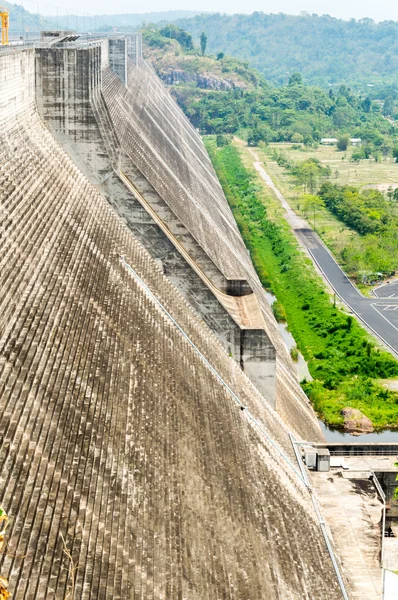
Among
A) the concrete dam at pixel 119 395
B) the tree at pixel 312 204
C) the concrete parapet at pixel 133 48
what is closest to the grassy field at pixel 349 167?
the tree at pixel 312 204

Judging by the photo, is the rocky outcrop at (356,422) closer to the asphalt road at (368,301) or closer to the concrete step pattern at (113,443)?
the asphalt road at (368,301)

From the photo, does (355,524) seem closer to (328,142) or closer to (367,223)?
(367,223)

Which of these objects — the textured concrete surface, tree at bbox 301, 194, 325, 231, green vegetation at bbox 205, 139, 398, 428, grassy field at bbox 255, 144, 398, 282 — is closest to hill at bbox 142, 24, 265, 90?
grassy field at bbox 255, 144, 398, 282

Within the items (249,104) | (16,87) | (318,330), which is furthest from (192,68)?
(16,87)

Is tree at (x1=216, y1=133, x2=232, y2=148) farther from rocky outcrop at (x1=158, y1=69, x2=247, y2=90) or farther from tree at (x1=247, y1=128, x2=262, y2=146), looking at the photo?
rocky outcrop at (x1=158, y1=69, x2=247, y2=90)

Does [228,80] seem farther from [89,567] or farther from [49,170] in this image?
[89,567]
